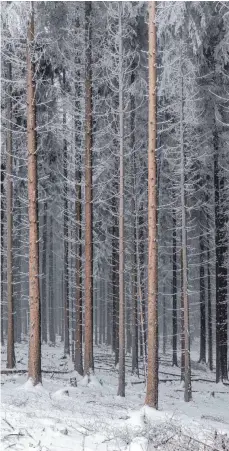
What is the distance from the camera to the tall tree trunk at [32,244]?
12555 mm

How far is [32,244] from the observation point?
12.6 meters

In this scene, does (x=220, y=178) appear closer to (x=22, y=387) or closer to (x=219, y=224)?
(x=219, y=224)

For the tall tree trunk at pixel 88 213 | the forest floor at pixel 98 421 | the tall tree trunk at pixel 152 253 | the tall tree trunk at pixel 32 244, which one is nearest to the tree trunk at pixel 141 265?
the tall tree trunk at pixel 88 213

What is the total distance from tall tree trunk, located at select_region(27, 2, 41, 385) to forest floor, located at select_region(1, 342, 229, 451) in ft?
2.22

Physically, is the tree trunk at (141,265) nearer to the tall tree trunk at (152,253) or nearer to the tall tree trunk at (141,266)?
the tall tree trunk at (141,266)

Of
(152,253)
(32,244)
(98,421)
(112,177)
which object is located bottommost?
(98,421)

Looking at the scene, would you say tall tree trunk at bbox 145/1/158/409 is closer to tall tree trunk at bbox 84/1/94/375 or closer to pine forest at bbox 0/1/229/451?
pine forest at bbox 0/1/229/451

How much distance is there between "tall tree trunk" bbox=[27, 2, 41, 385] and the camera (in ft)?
41.2

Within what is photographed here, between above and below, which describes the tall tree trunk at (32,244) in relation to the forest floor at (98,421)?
above

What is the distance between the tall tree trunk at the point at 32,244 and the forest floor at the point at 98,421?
2.22ft

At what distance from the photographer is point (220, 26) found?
18.4 metres

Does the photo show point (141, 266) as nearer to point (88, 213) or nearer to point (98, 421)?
A: point (88, 213)

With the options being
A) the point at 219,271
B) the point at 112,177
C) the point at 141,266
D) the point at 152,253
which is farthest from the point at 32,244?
the point at 219,271

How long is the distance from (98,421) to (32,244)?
5.40m
